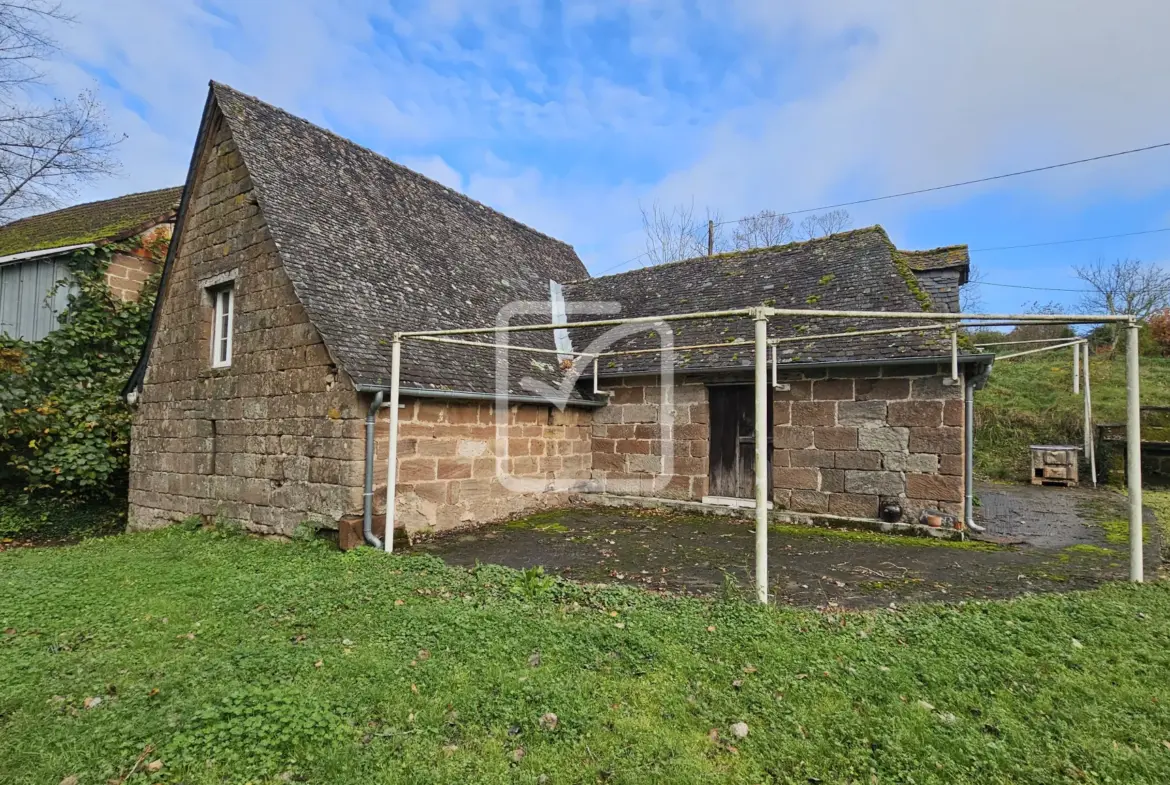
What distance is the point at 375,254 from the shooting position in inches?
351

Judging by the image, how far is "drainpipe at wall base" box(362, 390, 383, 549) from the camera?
6535mm

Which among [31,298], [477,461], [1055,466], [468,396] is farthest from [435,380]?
[1055,466]

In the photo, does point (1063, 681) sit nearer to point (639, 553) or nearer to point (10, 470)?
point (639, 553)

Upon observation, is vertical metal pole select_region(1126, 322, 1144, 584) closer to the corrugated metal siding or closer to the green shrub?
the green shrub

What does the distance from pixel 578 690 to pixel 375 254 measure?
24.5 feet

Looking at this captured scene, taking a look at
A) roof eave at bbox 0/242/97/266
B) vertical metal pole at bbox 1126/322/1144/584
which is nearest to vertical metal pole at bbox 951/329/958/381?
vertical metal pole at bbox 1126/322/1144/584

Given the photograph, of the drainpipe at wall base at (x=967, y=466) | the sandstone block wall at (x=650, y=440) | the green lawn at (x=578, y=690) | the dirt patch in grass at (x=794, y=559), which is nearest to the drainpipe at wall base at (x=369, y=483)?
the dirt patch in grass at (x=794, y=559)

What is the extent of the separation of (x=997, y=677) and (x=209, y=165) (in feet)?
35.7

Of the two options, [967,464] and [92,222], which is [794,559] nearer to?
[967,464]

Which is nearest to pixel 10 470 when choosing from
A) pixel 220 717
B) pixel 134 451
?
pixel 134 451

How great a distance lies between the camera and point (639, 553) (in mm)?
6445

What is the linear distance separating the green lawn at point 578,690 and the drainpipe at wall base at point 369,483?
1.69m

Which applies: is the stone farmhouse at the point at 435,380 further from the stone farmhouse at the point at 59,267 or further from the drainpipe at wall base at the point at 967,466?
the stone farmhouse at the point at 59,267

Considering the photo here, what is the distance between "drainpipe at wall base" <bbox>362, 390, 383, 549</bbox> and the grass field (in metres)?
Result: 13.9
